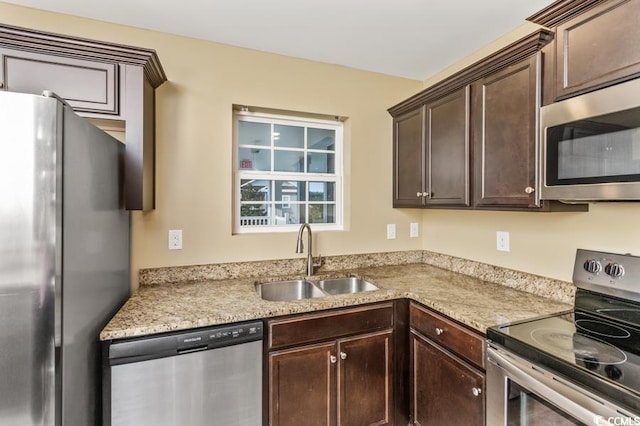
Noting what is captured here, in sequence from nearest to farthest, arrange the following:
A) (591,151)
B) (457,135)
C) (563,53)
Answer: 1. (591,151)
2. (563,53)
3. (457,135)

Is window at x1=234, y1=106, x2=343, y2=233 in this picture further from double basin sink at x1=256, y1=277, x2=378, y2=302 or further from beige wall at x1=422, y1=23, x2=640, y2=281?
beige wall at x1=422, y1=23, x2=640, y2=281

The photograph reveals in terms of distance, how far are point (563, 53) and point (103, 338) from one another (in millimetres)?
2247

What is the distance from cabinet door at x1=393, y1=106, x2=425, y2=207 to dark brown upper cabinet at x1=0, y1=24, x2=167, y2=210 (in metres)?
1.69

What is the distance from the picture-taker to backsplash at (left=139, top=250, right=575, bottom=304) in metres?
1.77

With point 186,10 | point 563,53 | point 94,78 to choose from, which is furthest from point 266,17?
point 563,53

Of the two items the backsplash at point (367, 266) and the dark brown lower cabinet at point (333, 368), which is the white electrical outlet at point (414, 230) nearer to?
the backsplash at point (367, 266)

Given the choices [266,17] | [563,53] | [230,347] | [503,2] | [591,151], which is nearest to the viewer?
[591,151]

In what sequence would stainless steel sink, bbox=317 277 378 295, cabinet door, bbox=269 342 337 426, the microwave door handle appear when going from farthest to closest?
stainless steel sink, bbox=317 277 378 295 → cabinet door, bbox=269 342 337 426 → the microwave door handle

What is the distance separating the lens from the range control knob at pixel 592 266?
4.91 ft

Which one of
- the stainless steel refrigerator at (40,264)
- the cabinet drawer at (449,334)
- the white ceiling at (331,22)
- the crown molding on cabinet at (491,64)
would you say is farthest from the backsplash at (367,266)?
the white ceiling at (331,22)

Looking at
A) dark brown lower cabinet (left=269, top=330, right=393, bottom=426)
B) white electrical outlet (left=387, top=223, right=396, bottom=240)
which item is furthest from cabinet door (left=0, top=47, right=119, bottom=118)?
white electrical outlet (left=387, top=223, right=396, bottom=240)

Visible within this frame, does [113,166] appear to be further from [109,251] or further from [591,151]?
[591,151]

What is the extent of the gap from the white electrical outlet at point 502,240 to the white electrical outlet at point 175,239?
80.1 inches

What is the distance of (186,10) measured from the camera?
5.71ft
